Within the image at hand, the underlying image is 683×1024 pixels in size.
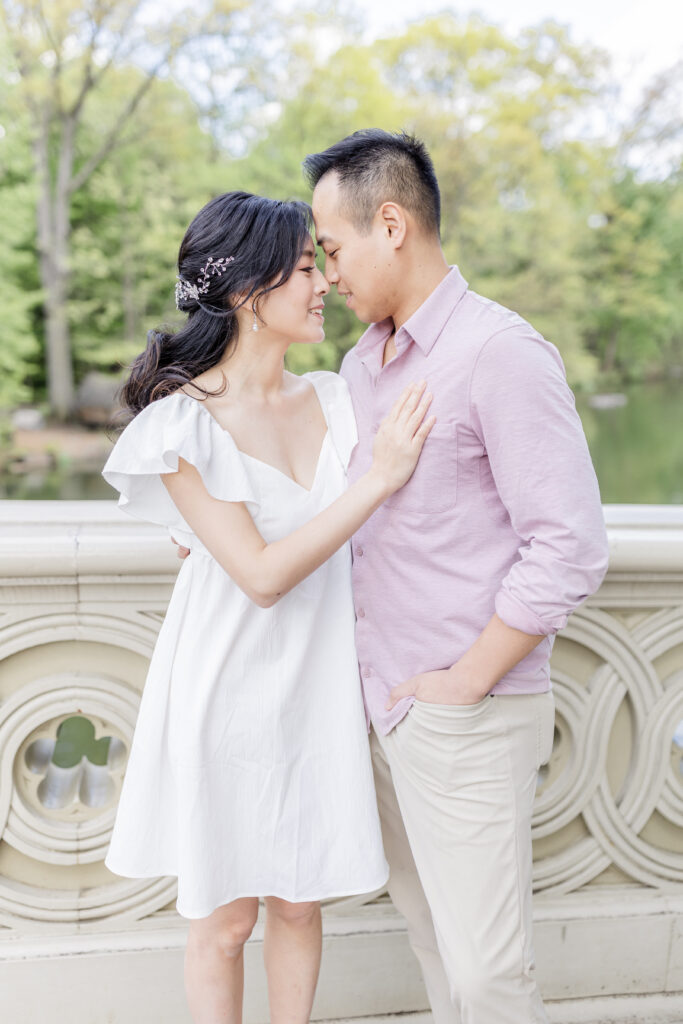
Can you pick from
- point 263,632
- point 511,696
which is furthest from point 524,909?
point 263,632

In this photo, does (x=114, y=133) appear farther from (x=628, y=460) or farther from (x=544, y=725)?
(x=544, y=725)

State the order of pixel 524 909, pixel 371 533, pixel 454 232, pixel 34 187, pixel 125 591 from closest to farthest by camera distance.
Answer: pixel 524 909 → pixel 371 533 → pixel 125 591 → pixel 34 187 → pixel 454 232

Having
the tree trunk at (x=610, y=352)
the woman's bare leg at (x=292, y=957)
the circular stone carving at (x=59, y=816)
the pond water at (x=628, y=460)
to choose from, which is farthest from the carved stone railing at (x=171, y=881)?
the tree trunk at (x=610, y=352)

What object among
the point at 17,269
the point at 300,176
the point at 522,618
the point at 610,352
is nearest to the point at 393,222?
the point at 522,618

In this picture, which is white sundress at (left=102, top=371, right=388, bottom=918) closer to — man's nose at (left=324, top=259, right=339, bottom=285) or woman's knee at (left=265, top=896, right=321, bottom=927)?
woman's knee at (left=265, top=896, right=321, bottom=927)

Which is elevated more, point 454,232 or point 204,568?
point 454,232

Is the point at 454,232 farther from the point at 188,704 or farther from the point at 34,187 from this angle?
the point at 188,704

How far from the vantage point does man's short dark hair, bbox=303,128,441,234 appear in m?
1.41

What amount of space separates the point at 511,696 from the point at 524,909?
307mm

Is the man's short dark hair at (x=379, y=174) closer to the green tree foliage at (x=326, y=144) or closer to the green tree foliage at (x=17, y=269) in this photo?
the green tree foliage at (x=326, y=144)

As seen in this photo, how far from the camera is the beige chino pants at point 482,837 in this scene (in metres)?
1.34

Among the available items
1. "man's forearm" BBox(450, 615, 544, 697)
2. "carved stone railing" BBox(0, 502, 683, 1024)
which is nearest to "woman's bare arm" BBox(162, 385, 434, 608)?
"man's forearm" BBox(450, 615, 544, 697)

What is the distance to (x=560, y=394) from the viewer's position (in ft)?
4.07

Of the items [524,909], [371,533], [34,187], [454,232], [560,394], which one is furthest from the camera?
[454,232]
